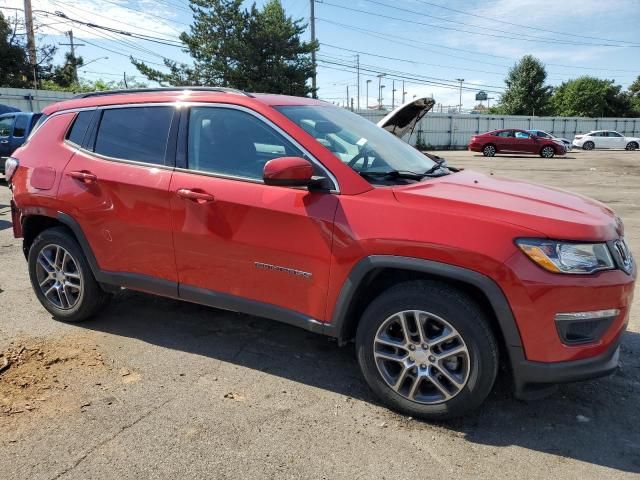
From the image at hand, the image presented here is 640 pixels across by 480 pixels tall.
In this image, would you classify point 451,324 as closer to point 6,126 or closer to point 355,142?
point 355,142

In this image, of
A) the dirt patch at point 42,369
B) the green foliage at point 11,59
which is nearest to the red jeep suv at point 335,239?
the dirt patch at point 42,369

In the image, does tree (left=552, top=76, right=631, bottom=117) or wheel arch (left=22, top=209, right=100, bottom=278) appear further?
tree (left=552, top=76, right=631, bottom=117)

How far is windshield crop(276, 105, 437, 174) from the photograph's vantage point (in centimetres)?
329

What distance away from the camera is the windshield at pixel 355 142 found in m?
3.29

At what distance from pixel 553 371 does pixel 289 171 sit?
1.72 meters

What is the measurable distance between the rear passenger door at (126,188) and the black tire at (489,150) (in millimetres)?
28176

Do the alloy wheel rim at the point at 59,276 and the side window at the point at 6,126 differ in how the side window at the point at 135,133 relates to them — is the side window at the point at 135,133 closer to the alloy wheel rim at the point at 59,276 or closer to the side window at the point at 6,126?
the alloy wheel rim at the point at 59,276

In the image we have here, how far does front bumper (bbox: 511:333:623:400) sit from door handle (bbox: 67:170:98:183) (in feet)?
10.1

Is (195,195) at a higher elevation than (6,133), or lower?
lower

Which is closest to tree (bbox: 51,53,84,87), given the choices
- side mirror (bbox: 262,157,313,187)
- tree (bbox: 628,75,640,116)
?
side mirror (bbox: 262,157,313,187)

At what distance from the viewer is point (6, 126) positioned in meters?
13.1

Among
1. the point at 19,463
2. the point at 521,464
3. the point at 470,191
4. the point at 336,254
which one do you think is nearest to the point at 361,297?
the point at 336,254

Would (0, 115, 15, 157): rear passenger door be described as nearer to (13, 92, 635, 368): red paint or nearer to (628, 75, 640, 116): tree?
(13, 92, 635, 368): red paint

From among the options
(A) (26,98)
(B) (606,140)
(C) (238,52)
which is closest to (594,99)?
(B) (606,140)
